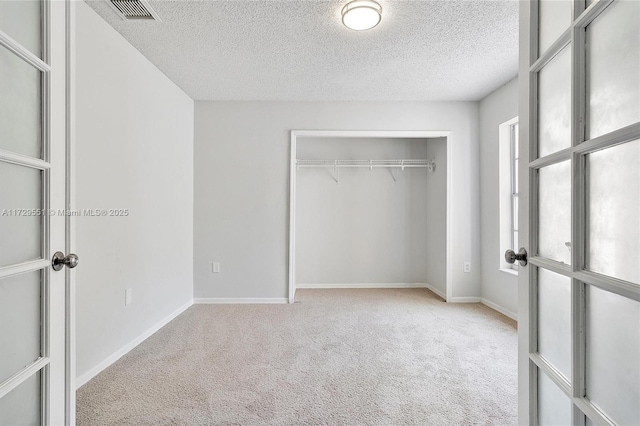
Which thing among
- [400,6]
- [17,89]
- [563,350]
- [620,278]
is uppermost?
[400,6]

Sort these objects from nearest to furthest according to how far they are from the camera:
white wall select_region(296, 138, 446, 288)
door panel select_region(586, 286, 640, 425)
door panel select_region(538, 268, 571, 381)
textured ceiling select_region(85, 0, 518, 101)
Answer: door panel select_region(586, 286, 640, 425) → door panel select_region(538, 268, 571, 381) → textured ceiling select_region(85, 0, 518, 101) → white wall select_region(296, 138, 446, 288)

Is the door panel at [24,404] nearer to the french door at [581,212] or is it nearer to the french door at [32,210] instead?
the french door at [32,210]

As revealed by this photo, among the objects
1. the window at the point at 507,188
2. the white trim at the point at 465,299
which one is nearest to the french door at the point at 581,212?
the window at the point at 507,188

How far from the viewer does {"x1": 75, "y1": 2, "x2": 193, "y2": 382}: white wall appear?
222 centimetres

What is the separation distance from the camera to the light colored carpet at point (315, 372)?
72.0 inches

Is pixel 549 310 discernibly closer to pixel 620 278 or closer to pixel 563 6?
pixel 620 278

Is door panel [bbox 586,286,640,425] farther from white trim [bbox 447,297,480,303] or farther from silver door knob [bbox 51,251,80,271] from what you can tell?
white trim [bbox 447,297,480,303]

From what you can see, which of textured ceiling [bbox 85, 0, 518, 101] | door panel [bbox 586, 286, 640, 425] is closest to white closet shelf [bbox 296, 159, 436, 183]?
textured ceiling [bbox 85, 0, 518, 101]

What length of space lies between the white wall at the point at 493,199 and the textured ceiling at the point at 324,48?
18 centimetres

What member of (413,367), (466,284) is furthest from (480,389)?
(466,284)

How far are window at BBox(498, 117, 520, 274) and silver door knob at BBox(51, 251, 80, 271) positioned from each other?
12.4 feet

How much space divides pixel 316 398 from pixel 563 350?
141cm

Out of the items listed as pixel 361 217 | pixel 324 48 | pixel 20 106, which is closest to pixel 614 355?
pixel 20 106

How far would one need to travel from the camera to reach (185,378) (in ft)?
7.27
